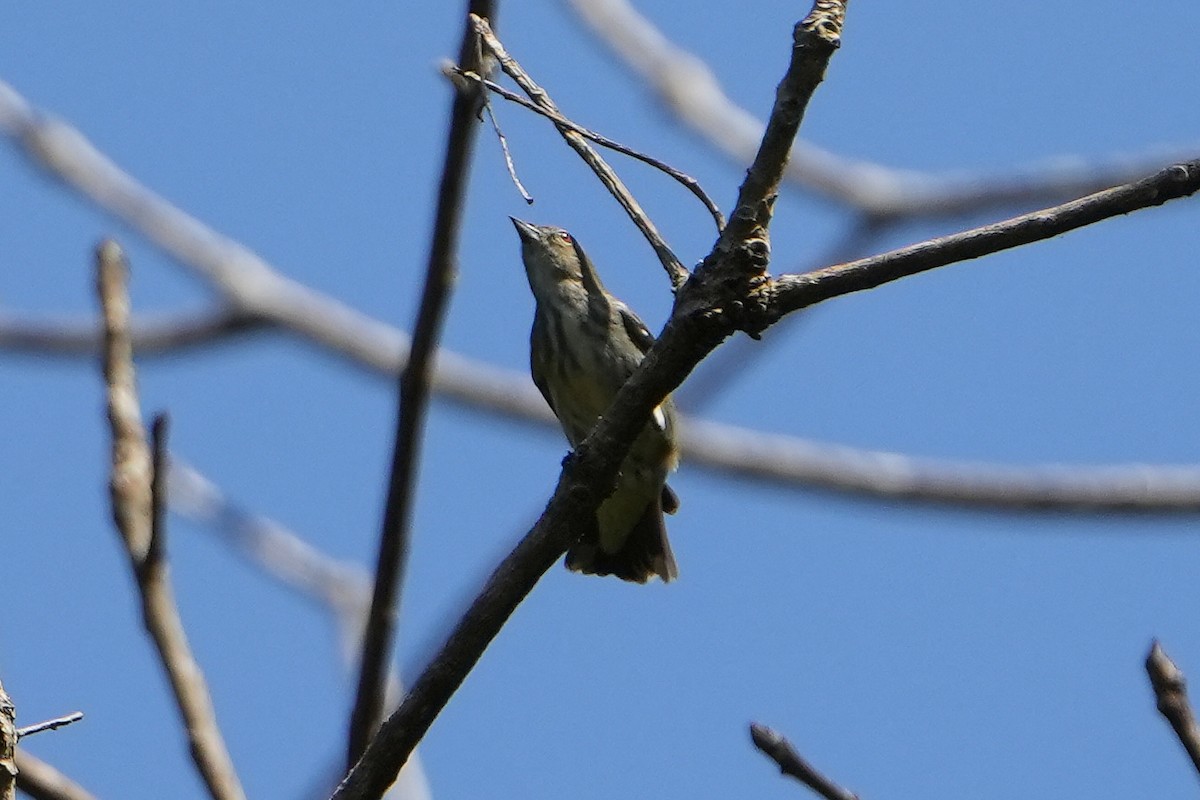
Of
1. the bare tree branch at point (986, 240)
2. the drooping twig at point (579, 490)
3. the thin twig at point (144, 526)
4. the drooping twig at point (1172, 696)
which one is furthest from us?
the thin twig at point (144, 526)

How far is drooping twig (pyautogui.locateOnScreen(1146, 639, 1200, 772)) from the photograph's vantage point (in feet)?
8.37

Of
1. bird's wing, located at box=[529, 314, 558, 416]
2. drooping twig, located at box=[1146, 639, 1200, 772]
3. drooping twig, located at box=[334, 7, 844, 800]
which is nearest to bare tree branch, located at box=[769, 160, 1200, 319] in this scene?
drooping twig, located at box=[334, 7, 844, 800]

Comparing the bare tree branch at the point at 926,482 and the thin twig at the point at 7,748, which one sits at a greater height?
the bare tree branch at the point at 926,482

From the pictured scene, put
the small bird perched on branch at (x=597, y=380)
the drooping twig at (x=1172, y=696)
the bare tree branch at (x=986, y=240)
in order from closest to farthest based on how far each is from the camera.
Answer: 1. the drooping twig at (x=1172, y=696)
2. the bare tree branch at (x=986, y=240)
3. the small bird perched on branch at (x=597, y=380)

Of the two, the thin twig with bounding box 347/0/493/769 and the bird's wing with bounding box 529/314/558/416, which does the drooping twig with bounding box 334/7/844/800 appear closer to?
the thin twig with bounding box 347/0/493/769

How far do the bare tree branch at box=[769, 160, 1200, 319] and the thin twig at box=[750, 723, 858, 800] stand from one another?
781 millimetres

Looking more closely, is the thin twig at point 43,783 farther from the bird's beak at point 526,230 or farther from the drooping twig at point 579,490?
the bird's beak at point 526,230

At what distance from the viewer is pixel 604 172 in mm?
3594

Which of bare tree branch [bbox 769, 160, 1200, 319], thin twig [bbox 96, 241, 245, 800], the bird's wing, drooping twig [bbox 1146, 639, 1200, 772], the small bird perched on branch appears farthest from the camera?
the bird's wing

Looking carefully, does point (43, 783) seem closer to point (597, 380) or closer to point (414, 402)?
point (414, 402)

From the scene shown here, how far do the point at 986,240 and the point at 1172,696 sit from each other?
2.81ft

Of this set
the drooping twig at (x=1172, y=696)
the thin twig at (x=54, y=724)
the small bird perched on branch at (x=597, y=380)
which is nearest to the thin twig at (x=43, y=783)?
the thin twig at (x=54, y=724)

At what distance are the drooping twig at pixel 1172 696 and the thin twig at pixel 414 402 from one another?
2006 millimetres

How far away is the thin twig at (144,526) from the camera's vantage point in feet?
12.8
